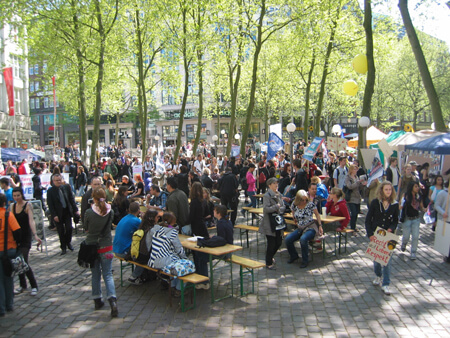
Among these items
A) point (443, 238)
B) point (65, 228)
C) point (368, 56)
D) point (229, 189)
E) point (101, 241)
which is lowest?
point (65, 228)

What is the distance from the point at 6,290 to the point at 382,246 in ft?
19.2

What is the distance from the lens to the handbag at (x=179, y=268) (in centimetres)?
607

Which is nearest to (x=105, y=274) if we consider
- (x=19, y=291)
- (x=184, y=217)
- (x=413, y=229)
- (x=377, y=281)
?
(x=19, y=291)

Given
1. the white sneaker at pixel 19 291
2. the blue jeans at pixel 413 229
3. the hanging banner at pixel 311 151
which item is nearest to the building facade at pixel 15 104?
the hanging banner at pixel 311 151

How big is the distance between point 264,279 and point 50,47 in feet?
57.0

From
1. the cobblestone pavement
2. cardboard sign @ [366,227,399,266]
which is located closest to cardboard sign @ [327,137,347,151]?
the cobblestone pavement

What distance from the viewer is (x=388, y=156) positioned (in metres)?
12.4

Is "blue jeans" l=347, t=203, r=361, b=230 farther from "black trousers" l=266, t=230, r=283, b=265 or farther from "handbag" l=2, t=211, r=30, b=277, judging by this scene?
"handbag" l=2, t=211, r=30, b=277

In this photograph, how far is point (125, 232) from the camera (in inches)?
283

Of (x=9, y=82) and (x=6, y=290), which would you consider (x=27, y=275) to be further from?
(x=9, y=82)

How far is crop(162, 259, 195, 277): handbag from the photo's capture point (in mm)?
6074

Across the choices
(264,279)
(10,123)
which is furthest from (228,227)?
(10,123)

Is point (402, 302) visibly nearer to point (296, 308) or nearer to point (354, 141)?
point (296, 308)

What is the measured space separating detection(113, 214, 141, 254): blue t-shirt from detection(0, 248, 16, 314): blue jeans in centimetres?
170
